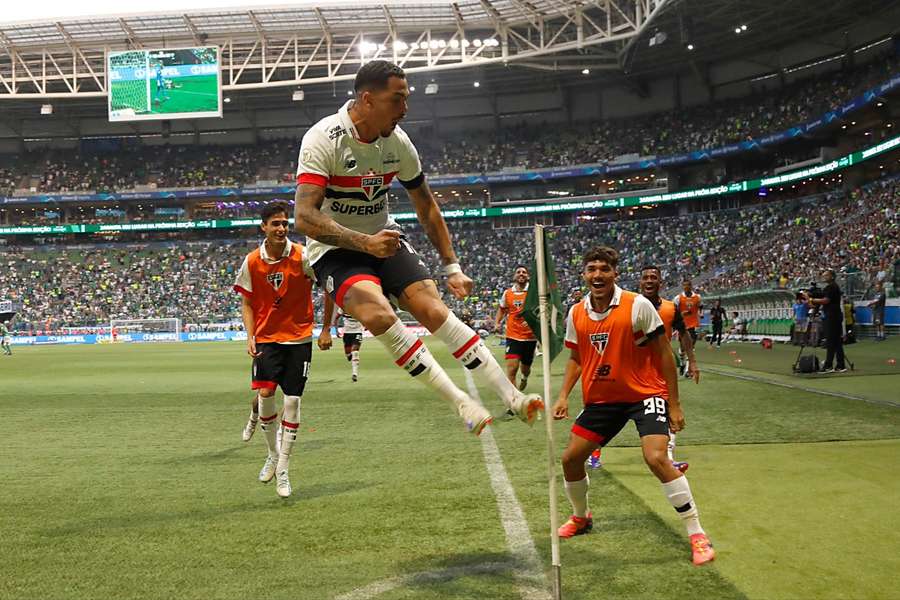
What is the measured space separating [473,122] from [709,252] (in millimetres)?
22847

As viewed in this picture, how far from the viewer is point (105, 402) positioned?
14.3m

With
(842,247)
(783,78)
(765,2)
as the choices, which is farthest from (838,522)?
(783,78)

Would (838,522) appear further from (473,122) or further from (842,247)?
(473,122)

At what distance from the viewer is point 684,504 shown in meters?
4.64

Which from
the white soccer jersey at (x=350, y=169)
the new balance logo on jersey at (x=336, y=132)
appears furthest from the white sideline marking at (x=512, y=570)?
the new balance logo on jersey at (x=336, y=132)

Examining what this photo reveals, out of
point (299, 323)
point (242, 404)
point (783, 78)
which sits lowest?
point (242, 404)

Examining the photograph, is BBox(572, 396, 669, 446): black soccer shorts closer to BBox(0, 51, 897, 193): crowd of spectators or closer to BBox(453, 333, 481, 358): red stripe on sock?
BBox(453, 333, 481, 358): red stripe on sock

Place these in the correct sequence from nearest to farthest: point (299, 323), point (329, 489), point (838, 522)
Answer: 1. point (838, 522)
2. point (329, 489)
3. point (299, 323)

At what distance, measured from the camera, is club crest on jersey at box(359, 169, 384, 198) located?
482 centimetres

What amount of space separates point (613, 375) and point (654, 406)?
13.1 inches

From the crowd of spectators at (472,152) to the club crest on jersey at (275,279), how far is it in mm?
48704

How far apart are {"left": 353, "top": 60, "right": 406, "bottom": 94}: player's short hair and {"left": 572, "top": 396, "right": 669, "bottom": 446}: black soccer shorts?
2.55 m

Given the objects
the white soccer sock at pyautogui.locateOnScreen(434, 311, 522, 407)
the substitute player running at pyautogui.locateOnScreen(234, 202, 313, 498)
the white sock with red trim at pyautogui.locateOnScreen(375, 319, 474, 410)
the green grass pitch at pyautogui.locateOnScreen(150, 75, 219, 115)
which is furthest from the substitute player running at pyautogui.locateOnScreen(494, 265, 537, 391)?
the green grass pitch at pyautogui.locateOnScreen(150, 75, 219, 115)

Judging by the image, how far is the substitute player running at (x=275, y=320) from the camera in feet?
22.7
